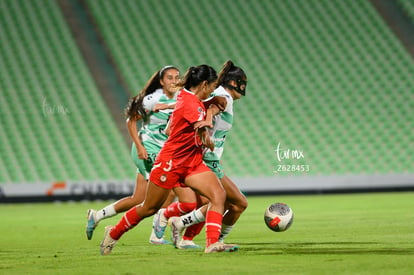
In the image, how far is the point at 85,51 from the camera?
71.7ft

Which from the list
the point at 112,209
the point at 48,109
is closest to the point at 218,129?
the point at 112,209

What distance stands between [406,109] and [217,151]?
15.2 meters

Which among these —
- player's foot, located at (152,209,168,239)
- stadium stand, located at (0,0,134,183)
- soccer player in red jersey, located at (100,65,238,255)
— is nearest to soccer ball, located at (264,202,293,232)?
player's foot, located at (152,209,168,239)

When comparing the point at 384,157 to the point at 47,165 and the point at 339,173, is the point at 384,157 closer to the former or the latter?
the point at 339,173

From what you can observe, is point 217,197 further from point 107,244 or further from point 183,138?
point 107,244

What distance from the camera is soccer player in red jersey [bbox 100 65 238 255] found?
6094 mm

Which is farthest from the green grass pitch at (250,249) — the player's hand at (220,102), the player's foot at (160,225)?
the player's hand at (220,102)

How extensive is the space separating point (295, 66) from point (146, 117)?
14162mm

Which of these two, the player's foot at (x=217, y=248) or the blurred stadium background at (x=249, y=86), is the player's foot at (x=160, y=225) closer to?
the player's foot at (x=217, y=248)

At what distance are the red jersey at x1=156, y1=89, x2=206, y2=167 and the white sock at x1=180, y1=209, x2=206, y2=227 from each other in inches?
28.9

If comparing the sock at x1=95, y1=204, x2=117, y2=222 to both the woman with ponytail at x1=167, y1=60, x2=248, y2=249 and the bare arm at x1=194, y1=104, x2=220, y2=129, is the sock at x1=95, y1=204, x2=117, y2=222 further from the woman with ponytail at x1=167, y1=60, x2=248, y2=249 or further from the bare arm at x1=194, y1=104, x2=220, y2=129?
the bare arm at x1=194, y1=104, x2=220, y2=129

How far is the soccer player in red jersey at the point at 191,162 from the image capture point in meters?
6.09

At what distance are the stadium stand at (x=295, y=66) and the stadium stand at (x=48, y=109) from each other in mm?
1413

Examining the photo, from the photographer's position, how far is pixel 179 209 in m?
7.39
